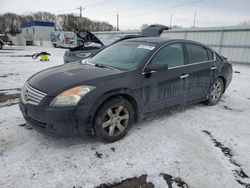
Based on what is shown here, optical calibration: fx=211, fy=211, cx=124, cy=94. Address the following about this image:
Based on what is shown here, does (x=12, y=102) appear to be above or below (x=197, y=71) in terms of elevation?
below

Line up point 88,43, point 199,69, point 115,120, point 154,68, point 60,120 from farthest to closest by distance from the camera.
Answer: point 88,43 → point 199,69 → point 154,68 → point 115,120 → point 60,120

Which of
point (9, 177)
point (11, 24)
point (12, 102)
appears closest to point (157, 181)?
point (9, 177)

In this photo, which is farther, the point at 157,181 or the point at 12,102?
the point at 12,102

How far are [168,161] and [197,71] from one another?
2150 mm

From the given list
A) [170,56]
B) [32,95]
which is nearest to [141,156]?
[32,95]

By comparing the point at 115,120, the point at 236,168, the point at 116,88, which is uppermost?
the point at 116,88

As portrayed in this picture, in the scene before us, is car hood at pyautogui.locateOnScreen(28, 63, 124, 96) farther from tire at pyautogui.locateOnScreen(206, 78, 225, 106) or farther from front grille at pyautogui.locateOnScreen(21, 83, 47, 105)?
tire at pyautogui.locateOnScreen(206, 78, 225, 106)

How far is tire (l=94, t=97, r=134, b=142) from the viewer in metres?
2.90

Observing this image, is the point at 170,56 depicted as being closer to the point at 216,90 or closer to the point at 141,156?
the point at 216,90

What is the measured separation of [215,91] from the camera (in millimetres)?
4891

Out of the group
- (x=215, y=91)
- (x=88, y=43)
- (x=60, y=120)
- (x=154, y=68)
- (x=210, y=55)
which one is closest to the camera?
(x=60, y=120)

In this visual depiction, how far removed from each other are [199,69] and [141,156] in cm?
233

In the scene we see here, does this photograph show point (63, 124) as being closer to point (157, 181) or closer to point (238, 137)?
point (157, 181)

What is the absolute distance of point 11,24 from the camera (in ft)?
219
